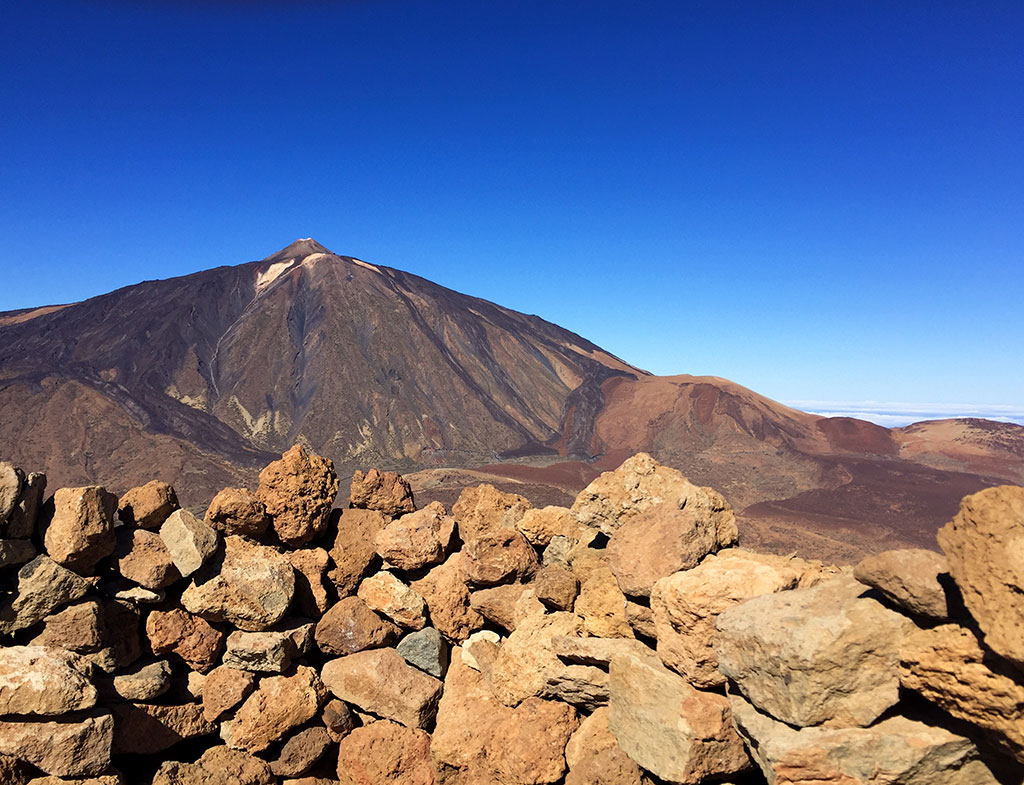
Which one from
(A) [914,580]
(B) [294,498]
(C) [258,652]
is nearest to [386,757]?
(C) [258,652]

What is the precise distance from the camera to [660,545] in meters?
3.66

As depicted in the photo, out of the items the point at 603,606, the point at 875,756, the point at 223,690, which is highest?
the point at 603,606

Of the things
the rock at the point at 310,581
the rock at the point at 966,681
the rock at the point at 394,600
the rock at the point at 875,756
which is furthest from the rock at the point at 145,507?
the rock at the point at 966,681

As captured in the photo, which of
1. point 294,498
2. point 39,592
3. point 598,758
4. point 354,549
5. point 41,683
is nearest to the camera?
point 41,683

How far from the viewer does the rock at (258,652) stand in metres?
4.03

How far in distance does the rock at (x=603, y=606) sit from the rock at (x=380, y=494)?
1767 mm

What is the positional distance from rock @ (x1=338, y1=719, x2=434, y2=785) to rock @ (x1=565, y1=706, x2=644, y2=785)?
1.01 meters

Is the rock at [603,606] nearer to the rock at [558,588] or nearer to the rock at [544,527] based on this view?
the rock at [558,588]

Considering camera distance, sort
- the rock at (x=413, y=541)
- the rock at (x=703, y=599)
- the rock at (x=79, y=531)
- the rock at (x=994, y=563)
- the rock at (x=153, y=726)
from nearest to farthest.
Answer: the rock at (x=994, y=563), the rock at (x=703, y=599), the rock at (x=79, y=531), the rock at (x=153, y=726), the rock at (x=413, y=541)

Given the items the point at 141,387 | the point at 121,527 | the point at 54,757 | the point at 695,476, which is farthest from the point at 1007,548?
the point at 141,387

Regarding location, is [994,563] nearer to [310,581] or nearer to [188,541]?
[310,581]

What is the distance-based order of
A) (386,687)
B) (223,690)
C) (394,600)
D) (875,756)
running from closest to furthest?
(875,756)
(223,690)
(386,687)
(394,600)

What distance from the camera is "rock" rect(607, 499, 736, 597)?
11.7ft

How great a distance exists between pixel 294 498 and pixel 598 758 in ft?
8.71
